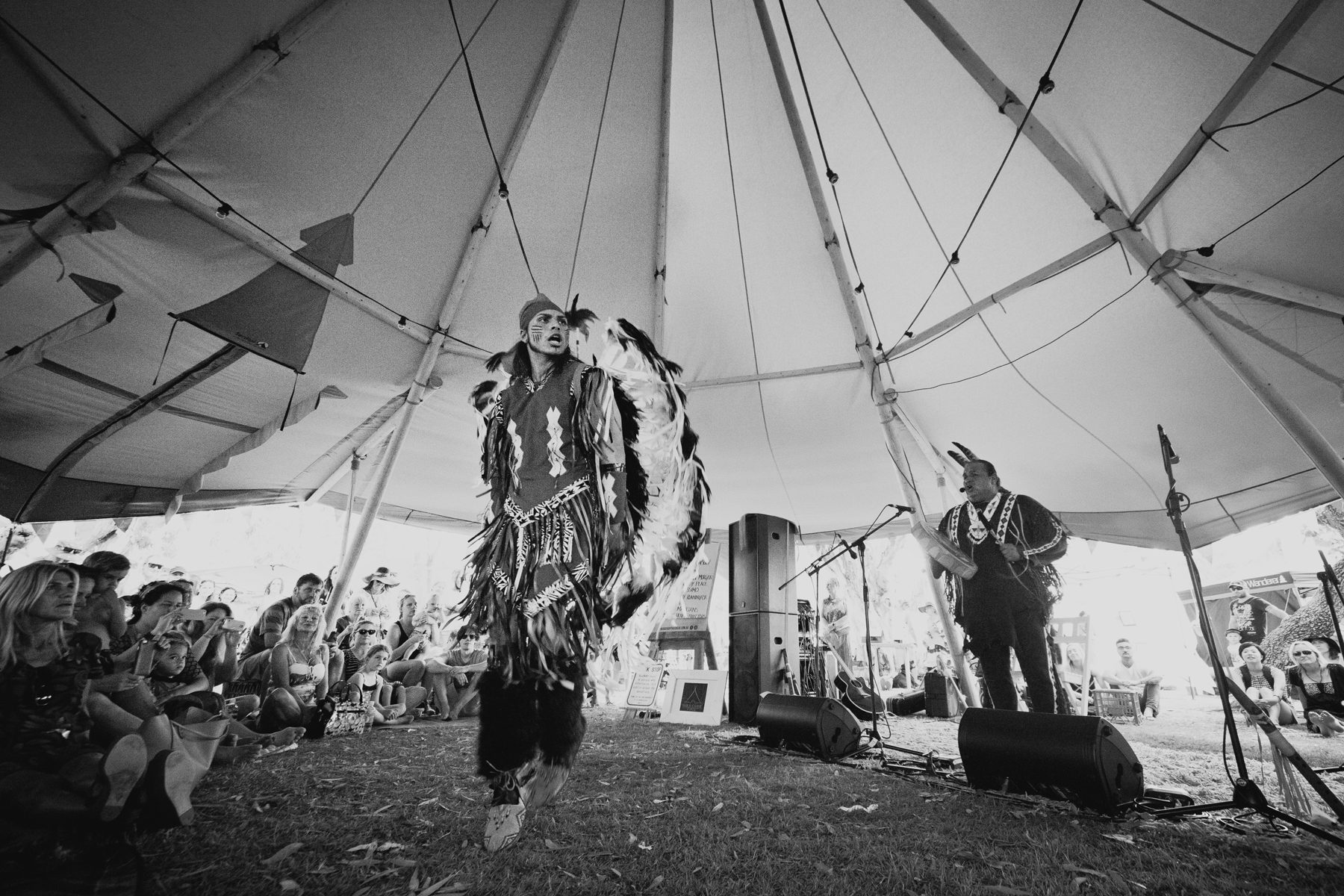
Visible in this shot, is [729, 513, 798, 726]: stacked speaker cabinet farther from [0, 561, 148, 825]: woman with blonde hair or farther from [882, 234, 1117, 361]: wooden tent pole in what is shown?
[0, 561, 148, 825]: woman with blonde hair

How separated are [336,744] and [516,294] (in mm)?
4354

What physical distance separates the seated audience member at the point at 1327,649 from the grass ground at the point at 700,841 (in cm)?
375

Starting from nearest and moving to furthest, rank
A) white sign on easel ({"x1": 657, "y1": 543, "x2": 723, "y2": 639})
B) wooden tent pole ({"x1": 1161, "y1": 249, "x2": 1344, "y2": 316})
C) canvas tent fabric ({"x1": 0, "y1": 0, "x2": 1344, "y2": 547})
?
canvas tent fabric ({"x1": 0, "y1": 0, "x2": 1344, "y2": 547}) < wooden tent pole ({"x1": 1161, "y1": 249, "x2": 1344, "y2": 316}) < white sign on easel ({"x1": 657, "y1": 543, "x2": 723, "y2": 639})

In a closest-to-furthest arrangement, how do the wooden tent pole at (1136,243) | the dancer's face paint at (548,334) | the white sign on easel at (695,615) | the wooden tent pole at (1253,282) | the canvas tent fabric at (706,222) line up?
the dancer's face paint at (548,334), the wooden tent pole at (1136,243), the canvas tent fabric at (706,222), the wooden tent pole at (1253,282), the white sign on easel at (695,615)

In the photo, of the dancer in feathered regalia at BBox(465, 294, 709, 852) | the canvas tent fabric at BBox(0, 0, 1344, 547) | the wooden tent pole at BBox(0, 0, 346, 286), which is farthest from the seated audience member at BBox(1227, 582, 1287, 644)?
the wooden tent pole at BBox(0, 0, 346, 286)

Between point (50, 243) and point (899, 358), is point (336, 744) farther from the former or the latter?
point (899, 358)

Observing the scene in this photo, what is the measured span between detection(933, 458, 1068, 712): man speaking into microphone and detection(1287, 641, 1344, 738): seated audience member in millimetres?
3395

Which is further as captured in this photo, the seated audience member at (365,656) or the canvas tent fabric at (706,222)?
the seated audience member at (365,656)

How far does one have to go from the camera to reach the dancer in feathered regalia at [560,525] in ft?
6.34

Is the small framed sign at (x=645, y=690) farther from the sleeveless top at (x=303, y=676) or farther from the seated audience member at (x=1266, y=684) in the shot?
the seated audience member at (x=1266, y=684)

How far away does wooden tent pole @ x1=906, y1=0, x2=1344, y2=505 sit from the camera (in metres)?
3.22

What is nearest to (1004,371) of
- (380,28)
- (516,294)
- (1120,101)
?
(1120,101)

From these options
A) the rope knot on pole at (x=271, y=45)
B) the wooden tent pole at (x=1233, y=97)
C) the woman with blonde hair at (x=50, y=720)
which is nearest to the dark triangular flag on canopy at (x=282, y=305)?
the rope knot on pole at (x=271, y=45)

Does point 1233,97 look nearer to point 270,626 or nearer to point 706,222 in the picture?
point 706,222
